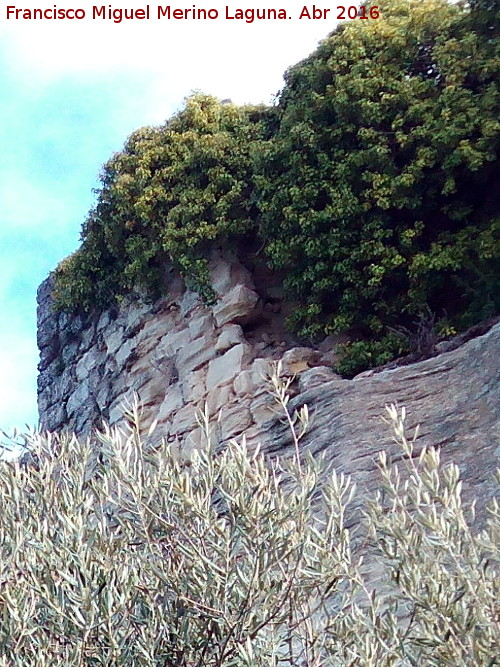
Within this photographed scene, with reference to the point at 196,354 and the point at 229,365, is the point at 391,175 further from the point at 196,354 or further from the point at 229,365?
the point at 196,354

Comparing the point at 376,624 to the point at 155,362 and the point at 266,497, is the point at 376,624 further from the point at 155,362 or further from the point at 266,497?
the point at 155,362

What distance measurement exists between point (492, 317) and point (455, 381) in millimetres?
1921

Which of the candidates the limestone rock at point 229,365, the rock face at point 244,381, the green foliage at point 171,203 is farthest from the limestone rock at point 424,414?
the green foliage at point 171,203

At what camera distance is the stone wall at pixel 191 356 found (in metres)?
13.1

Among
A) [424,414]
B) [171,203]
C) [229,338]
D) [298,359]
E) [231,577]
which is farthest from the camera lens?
[171,203]

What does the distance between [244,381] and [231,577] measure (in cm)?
941

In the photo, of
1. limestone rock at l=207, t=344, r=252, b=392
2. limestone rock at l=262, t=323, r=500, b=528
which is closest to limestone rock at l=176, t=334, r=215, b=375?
limestone rock at l=207, t=344, r=252, b=392

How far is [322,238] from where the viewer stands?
13.3 metres

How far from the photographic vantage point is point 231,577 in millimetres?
3816

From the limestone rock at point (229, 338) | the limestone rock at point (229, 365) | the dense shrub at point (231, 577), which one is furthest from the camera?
the limestone rock at point (229, 338)

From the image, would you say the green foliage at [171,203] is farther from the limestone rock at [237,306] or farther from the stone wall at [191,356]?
the stone wall at [191,356]

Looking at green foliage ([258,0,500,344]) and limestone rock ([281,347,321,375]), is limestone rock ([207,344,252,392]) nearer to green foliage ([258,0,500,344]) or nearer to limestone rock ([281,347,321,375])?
limestone rock ([281,347,321,375])

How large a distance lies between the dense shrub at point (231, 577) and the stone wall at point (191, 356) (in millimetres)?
7764

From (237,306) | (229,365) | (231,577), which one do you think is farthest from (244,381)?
(231,577)
